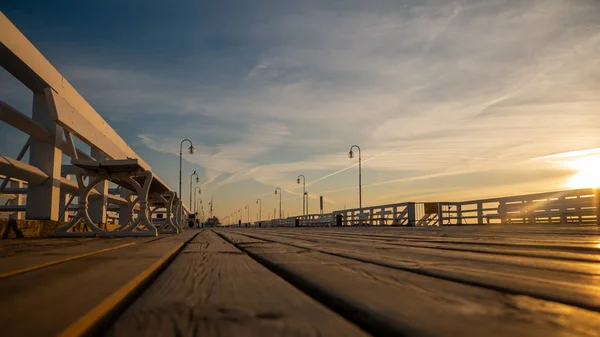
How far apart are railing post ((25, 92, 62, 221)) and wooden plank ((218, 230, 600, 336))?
11.4 m

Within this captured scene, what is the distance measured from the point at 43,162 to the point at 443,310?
1204 cm

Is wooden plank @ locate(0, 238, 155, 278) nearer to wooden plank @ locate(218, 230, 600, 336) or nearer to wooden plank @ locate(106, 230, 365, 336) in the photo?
wooden plank @ locate(106, 230, 365, 336)

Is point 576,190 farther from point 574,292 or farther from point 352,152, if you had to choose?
point 352,152

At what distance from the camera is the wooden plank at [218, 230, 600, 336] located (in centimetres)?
75

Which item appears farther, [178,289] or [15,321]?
[178,289]

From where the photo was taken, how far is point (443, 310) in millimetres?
894

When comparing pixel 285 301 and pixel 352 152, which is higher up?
pixel 352 152

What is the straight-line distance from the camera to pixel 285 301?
1.04 metres

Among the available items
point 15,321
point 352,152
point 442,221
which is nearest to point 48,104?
point 15,321

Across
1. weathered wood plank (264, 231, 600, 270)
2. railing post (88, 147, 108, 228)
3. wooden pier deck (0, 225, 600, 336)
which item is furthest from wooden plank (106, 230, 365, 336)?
railing post (88, 147, 108, 228)

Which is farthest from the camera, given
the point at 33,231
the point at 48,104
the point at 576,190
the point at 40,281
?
the point at 576,190

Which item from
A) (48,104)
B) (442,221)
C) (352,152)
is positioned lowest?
(442,221)

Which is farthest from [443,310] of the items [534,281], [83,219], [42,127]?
[42,127]

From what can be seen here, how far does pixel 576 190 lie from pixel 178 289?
1713 cm
